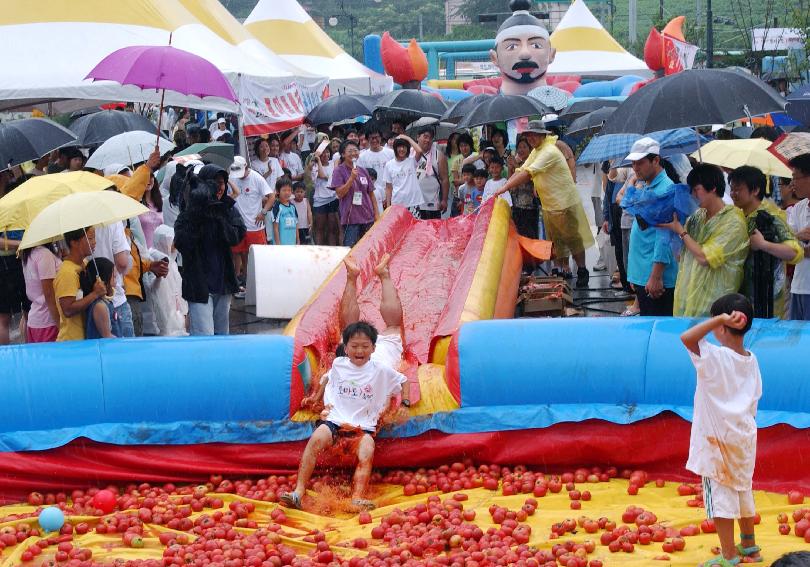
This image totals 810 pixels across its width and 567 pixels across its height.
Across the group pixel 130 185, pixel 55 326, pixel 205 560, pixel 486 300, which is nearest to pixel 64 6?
pixel 130 185

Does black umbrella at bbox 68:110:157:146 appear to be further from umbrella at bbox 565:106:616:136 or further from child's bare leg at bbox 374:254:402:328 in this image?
child's bare leg at bbox 374:254:402:328

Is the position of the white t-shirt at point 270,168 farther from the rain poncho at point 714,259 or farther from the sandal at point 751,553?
the sandal at point 751,553

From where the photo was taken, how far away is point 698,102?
6680 millimetres

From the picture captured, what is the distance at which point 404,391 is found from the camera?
256 inches

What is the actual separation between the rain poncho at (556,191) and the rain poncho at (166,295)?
3.64 m

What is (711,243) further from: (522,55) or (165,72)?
(522,55)

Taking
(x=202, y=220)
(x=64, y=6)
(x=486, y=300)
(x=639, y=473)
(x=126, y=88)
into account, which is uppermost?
(x=64, y=6)

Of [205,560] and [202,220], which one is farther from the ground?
[202,220]

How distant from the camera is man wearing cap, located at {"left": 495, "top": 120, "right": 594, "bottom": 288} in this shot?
1045cm

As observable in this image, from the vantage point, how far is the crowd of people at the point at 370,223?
252 inches

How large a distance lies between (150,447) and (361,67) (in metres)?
16.1

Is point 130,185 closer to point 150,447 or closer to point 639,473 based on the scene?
point 150,447

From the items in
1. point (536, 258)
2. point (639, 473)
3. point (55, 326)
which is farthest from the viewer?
point (536, 258)

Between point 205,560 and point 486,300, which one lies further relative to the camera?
point 486,300
